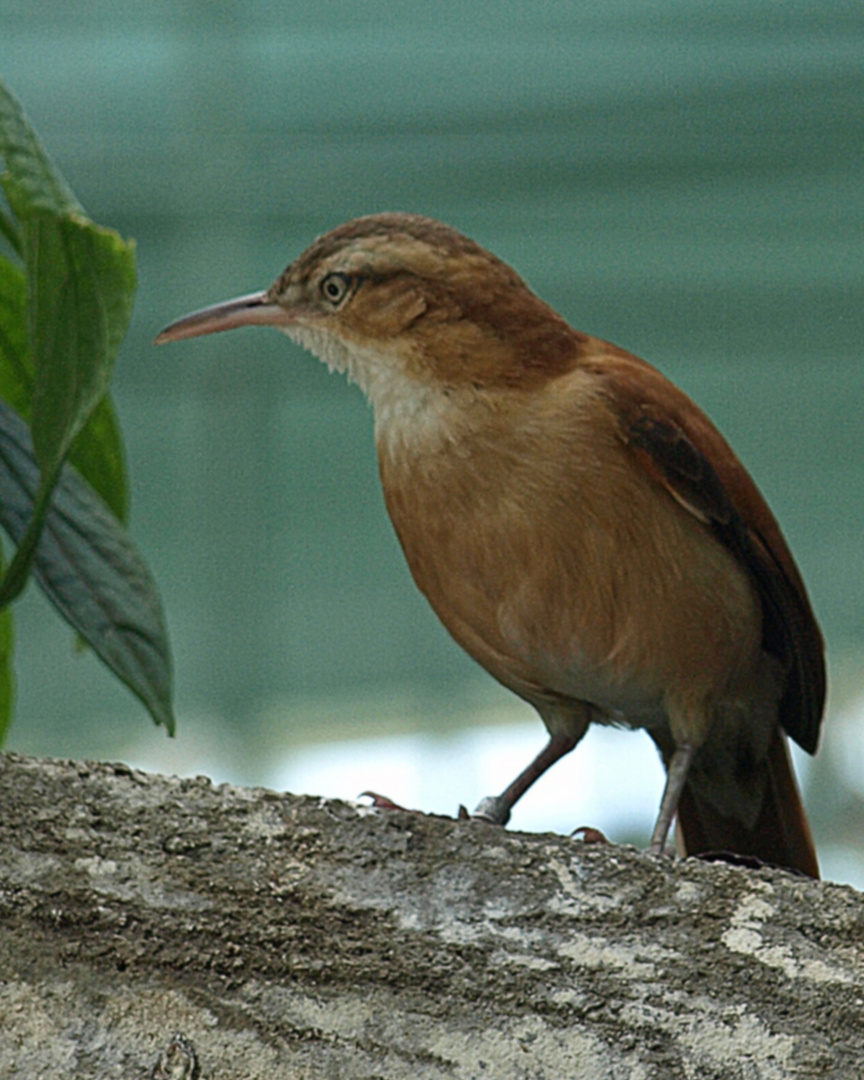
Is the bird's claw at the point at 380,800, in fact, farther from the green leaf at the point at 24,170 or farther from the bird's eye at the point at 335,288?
the green leaf at the point at 24,170

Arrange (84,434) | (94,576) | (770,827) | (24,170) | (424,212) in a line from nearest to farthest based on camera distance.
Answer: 1. (24,170)
2. (94,576)
3. (84,434)
4. (770,827)
5. (424,212)

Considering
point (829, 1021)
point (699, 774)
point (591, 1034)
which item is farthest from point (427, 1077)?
point (699, 774)

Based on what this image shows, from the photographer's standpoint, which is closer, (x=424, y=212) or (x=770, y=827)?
(x=770, y=827)

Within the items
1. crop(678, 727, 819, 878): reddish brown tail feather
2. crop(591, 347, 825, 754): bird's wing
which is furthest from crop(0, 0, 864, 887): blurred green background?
crop(591, 347, 825, 754): bird's wing

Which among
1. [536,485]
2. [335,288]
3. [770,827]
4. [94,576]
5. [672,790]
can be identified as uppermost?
[335,288]

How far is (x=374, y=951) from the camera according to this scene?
3.85ft

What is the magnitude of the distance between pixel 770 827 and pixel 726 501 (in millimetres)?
449

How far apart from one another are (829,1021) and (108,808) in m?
0.57

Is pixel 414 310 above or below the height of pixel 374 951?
above

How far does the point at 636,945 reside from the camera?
1201 millimetres

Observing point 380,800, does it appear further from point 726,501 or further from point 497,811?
point 726,501

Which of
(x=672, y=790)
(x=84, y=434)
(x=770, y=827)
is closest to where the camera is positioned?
(x=84, y=434)

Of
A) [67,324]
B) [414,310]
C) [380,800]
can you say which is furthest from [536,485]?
[67,324]

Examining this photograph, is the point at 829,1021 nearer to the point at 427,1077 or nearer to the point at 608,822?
the point at 427,1077
